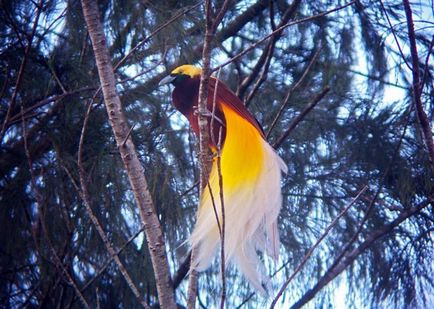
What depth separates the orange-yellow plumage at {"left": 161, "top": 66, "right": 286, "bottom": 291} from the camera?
1.42m

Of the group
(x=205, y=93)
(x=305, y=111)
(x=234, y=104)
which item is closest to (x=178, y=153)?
(x=234, y=104)

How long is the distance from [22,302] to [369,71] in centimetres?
109

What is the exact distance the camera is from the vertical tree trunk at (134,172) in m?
1.37

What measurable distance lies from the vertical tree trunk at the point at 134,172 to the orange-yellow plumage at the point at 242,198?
0.06m

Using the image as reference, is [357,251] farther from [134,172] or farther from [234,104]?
[134,172]

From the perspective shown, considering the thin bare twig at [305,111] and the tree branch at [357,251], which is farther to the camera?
the tree branch at [357,251]

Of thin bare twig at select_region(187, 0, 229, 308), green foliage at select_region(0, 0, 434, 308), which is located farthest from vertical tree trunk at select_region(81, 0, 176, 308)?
green foliage at select_region(0, 0, 434, 308)

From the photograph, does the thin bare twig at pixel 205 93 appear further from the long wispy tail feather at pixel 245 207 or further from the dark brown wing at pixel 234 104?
the dark brown wing at pixel 234 104

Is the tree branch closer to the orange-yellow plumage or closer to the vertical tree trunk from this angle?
the orange-yellow plumage

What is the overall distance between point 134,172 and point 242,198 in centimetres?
22

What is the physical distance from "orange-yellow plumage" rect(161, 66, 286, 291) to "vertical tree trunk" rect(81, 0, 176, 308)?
63mm

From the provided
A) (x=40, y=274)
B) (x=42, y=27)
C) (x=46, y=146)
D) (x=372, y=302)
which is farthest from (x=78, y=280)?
(x=372, y=302)

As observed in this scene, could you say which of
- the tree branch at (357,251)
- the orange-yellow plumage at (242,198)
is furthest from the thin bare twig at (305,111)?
the tree branch at (357,251)

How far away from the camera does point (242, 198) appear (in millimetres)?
1530
